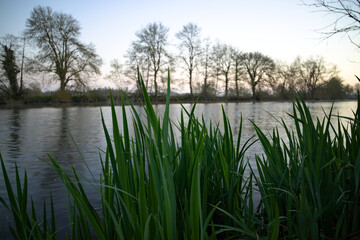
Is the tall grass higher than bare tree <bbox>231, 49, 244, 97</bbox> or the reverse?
the reverse

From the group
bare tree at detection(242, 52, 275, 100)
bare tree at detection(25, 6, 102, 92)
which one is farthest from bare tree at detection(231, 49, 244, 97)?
bare tree at detection(25, 6, 102, 92)

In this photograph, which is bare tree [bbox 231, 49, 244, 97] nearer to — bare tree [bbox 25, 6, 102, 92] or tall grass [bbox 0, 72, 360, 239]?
bare tree [bbox 25, 6, 102, 92]

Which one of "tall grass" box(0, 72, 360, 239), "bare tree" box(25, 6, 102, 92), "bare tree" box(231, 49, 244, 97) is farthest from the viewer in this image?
"bare tree" box(231, 49, 244, 97)

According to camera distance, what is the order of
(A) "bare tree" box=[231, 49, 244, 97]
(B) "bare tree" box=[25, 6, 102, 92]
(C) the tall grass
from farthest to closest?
1. (A) "bare tree" box=[231, 49, 244, 97]
2. (B) "bare tree" box=[25, 6, 102, 92]
3. (C) the tall grass

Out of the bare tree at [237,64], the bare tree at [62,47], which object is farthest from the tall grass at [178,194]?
the bare tree at [237,64]

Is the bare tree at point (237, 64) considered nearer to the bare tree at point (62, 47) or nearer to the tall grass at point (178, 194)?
the bare tree at point (62, 47)

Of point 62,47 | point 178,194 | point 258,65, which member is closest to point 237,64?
point 258,65

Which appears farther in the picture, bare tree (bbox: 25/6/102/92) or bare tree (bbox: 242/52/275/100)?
bare tree (bbox: 242/52/275/100)

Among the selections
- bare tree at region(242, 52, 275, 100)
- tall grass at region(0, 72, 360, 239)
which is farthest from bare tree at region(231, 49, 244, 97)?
tall grass at region(0, 72, 360, 239)

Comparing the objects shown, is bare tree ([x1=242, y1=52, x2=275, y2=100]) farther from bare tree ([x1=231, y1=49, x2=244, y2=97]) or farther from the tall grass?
the tall grass

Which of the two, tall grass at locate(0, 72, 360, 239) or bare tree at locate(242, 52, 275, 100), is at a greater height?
bare tree at locate(242, 52, 275, 100)

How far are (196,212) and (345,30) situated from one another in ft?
16.4

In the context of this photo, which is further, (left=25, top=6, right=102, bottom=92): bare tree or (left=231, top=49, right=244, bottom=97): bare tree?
(left=231, top=49, right=244, bottom=97): bare tree

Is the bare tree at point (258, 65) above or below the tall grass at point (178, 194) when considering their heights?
above
